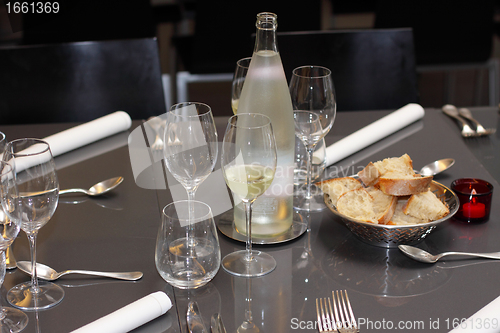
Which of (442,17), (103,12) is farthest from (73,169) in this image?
(442,17)

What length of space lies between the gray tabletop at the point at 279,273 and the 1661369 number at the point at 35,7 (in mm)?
1680

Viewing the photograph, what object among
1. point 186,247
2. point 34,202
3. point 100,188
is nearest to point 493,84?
point 100,188

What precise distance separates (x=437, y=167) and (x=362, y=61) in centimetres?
69

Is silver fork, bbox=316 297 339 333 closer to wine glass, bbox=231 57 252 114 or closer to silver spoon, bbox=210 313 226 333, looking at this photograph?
silver spoon, bbox=210 313 226 333

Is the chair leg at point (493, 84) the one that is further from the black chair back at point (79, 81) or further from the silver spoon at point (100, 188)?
the silver spoon at point (100, 188)

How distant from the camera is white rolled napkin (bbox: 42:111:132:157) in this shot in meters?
1.22

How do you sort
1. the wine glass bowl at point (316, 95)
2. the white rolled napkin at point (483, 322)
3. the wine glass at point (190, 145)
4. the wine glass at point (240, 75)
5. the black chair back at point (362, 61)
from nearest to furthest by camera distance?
the white rolled napkin at point (483, 322) < the wine glass at point (190, 145) < the wine glass bowl at point (316, 95) < the wine glass at point (240, 75) < the black chair back at point (362, 61)

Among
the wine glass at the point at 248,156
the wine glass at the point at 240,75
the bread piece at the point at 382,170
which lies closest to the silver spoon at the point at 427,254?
the bread piece at the point at 382,170

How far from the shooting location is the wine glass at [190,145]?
31.5 inches

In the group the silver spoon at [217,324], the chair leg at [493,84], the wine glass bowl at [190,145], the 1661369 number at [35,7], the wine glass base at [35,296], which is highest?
the 1661369 number at [35,7]

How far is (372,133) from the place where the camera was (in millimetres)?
1270

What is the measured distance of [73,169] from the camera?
117 cm

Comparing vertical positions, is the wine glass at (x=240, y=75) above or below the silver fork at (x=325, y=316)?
above

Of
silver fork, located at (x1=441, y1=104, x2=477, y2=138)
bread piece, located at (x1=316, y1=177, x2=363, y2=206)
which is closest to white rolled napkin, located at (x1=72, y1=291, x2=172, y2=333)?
bread piece, located at (x1=316, y1=177, x2=363, y2=206)
